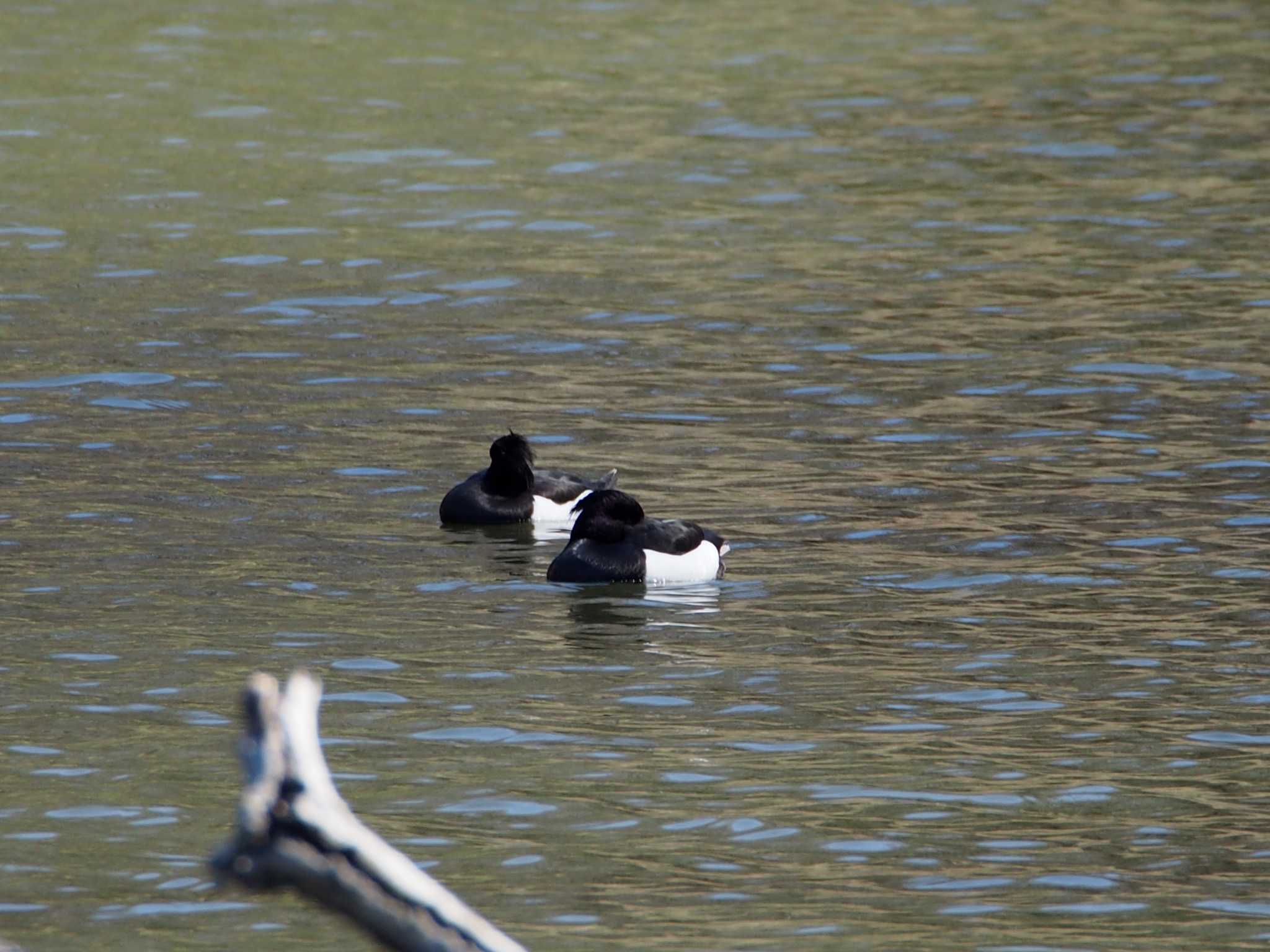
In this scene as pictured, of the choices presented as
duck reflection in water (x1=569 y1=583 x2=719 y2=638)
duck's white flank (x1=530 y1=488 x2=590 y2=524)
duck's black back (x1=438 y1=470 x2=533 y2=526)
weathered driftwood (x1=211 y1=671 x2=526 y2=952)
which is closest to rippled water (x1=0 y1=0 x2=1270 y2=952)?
duck reflection in water (x1=569 y1=583 x2=719 y2=638)

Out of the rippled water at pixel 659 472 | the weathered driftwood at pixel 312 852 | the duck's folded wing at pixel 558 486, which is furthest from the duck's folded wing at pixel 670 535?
the weathered driftwood at pixel 312 852

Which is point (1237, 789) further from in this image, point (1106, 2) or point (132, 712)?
point (1106, 2)

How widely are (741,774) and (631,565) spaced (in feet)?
13.3

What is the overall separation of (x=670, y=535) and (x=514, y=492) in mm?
1904

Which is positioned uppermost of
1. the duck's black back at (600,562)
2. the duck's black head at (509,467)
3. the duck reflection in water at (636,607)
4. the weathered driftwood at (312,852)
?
the weathered driftwood at (312,852)

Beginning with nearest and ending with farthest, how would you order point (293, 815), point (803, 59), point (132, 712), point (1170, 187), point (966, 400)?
1. point (293, 815)
2. point (132, 712)
3. point (966, 400)
4. point (1170, 187)
5. point (803, 59)

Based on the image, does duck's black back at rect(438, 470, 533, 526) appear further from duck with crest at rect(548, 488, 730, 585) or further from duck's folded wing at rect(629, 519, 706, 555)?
duck's folded wing at rect(629, 519, 706, 555)

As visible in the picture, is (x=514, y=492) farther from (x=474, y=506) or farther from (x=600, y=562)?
(x=600, y=562)

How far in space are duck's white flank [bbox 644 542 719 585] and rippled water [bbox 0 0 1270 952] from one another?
20cm

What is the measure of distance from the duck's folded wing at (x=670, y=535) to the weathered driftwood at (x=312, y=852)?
9185mm

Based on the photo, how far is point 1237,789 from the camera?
34.2 feet

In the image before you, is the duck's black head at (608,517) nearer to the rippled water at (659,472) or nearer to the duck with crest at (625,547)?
the duck with crest at (625,547)

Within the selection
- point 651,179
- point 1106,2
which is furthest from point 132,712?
point 1106,2

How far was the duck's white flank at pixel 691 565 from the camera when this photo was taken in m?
14.2
